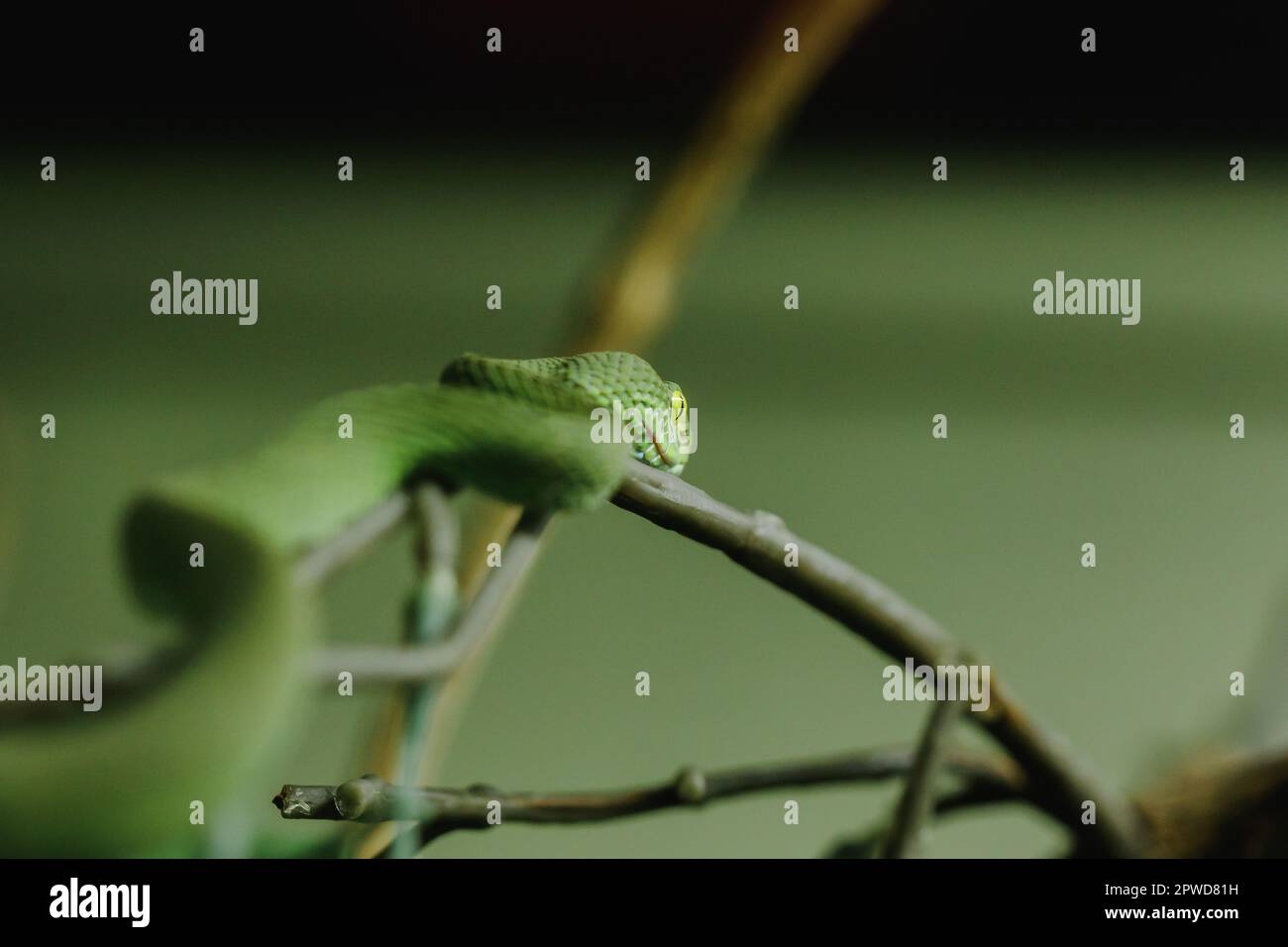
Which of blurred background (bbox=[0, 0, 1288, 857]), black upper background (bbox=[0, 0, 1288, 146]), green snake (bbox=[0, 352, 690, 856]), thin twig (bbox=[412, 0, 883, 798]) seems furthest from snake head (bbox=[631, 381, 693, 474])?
black upper background (bbox=[0, 0, 1288, 146])

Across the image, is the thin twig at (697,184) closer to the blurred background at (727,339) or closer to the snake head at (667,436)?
the snake head at (667,436)

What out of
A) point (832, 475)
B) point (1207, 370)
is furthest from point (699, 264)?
point (1207, 370)

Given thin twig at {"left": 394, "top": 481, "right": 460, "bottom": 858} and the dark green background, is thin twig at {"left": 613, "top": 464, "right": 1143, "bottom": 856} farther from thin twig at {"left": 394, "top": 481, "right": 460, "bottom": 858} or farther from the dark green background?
the dark green background

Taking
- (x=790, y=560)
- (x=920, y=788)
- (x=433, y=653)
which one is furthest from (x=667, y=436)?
(x=433, y=653)

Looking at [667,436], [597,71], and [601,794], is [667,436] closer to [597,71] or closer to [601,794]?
[601,794]

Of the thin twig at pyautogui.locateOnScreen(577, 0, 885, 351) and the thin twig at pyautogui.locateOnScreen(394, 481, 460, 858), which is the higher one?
the thin twig at pyautogui.locateOnScreen(577, 0, 885, 351)

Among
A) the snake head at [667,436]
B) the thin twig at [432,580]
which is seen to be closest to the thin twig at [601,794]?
the thin twig at [432,580]
